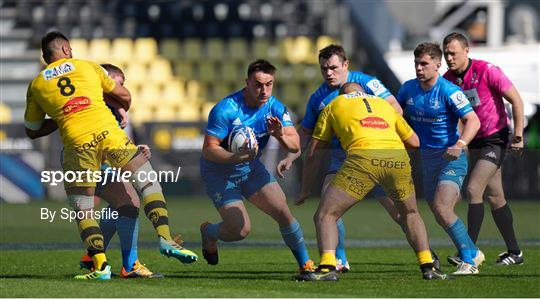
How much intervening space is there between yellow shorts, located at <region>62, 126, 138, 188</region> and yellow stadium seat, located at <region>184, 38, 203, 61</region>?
1787 cm

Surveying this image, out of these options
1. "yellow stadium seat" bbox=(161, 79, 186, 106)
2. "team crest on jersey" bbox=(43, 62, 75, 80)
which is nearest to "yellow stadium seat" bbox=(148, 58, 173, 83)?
"yellow stadium seat" bbox=(161, 79, 186, 106)

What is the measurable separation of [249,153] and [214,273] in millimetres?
1371

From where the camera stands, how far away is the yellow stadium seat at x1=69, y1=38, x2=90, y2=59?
2845cm

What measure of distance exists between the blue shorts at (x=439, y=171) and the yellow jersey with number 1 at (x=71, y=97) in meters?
3.00

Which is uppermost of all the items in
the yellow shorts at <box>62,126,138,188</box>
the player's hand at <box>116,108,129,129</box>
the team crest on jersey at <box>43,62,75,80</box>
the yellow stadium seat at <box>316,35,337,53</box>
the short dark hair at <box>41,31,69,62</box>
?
the short dark hair at <box>41,31,69,62</box>

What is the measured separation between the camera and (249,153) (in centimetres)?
1083

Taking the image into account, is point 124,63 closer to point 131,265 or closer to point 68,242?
point 68,242

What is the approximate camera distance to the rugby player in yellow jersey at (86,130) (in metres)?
10.7

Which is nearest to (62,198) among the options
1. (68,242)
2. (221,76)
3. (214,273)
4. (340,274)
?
(68,242)

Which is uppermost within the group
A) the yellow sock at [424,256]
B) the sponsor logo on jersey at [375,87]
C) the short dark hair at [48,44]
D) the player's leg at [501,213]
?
the short dark hair at [48,44]

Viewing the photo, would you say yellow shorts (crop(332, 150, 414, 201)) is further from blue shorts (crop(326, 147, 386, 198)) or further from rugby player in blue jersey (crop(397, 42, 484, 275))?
blue shorts (crop(326, 147, 386, 198))

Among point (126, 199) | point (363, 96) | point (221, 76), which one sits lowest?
point (221, 76)

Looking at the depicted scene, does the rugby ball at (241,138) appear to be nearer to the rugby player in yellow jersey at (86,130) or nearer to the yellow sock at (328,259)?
the rugby player in yellow jersey at (86,130)

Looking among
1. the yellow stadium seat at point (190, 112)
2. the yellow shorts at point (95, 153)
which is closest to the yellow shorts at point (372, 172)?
the yellow shorts at point (95, 153)
